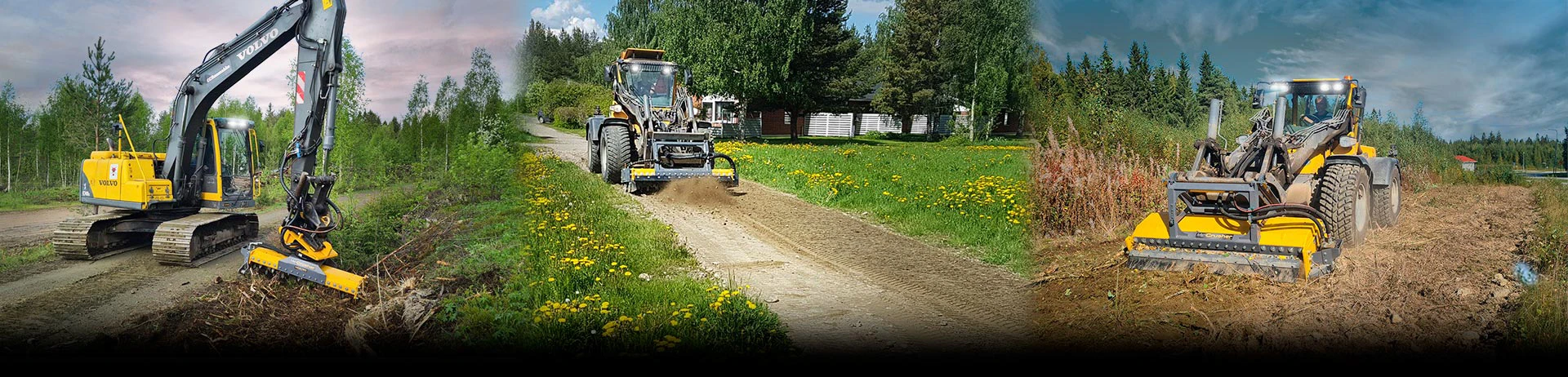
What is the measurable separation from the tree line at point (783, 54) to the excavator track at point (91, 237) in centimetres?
970

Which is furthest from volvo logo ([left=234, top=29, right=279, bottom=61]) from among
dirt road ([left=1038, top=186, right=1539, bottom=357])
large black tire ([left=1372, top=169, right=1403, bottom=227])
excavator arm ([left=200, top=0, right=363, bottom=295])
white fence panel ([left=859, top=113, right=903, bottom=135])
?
white fence panel ([left=859, top=113, right=903, bottom=135])

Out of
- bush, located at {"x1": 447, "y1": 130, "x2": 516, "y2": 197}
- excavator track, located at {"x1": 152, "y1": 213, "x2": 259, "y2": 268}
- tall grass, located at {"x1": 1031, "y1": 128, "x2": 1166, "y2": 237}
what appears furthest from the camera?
bush, located at {"x1": 447, "y1": 130, "x2": 516, "y2": 197}

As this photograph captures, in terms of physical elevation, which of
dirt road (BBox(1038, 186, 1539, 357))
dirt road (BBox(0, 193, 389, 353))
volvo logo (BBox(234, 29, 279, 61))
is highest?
volvo logo (BBox(234, 29, 279, 61))

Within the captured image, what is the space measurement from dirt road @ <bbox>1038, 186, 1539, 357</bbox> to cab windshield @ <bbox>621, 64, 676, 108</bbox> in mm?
7078

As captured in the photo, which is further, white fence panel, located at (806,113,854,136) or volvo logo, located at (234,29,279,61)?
white fence panel, located at (806,113,854,136)

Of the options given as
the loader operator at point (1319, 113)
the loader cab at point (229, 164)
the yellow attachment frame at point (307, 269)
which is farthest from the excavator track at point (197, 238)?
the loader operator at point (1319, 113)

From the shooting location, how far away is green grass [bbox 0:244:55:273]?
9.01 meters

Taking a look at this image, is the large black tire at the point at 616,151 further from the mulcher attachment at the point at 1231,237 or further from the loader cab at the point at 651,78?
the mulcher attachment at the point at 1231,237

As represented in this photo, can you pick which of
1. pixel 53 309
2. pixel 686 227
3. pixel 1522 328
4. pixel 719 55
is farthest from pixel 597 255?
pixel 719 55

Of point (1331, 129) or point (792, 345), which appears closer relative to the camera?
point (792, 345)

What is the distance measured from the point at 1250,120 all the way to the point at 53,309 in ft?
32.0

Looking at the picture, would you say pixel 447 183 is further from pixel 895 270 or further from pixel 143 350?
pixel 895 270

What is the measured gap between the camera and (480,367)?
165 inches

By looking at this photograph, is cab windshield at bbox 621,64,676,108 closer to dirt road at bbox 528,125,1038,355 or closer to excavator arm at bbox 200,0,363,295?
dirt road at bbox 528,125,1038,355
